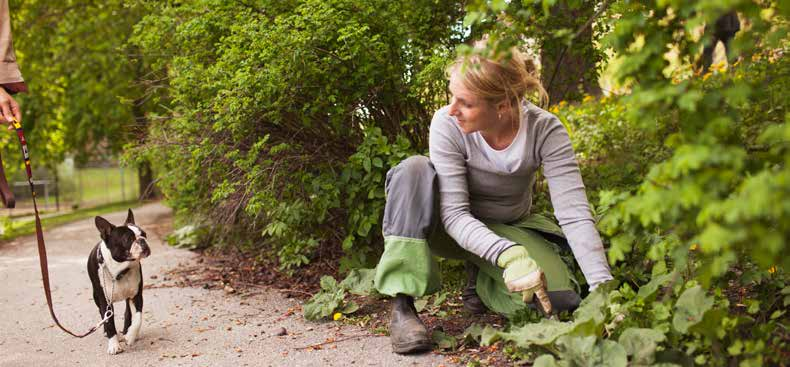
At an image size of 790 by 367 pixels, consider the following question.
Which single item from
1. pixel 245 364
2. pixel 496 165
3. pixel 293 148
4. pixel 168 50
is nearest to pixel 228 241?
pixel 168 50

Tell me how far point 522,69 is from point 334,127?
5.33ft

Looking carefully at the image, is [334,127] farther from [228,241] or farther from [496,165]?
[228,241]

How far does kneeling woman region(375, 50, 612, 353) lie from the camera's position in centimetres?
319

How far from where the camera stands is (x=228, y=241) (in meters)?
6.53

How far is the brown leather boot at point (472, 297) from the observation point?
380 centimetres

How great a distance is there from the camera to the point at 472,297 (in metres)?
3.82

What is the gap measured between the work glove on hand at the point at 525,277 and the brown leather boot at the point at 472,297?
0.81 metres

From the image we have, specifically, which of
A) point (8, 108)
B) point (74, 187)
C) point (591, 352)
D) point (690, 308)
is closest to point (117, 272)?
point (8, 108)

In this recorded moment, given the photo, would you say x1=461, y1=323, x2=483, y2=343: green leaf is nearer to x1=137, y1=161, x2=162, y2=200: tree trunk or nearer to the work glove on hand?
the work glove on hand

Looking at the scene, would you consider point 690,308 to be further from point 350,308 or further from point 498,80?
point 350,308

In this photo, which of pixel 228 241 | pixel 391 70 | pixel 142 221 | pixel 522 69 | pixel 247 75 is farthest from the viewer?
pixel 142 221

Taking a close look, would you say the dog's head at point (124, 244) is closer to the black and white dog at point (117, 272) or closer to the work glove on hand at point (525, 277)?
the black and white dog at point (117, 272)

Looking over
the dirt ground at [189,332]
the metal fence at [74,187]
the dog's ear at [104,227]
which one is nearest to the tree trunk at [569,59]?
the dirt ground at [189,332]

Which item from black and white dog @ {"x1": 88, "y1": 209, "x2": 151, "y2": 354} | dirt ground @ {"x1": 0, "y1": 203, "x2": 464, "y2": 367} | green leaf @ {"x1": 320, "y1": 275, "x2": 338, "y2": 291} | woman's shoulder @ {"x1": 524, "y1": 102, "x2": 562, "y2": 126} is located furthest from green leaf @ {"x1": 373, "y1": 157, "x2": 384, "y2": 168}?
black and white dog @ {"x1": 88, "y1": 209, "x2": 151, "y2": 354}
